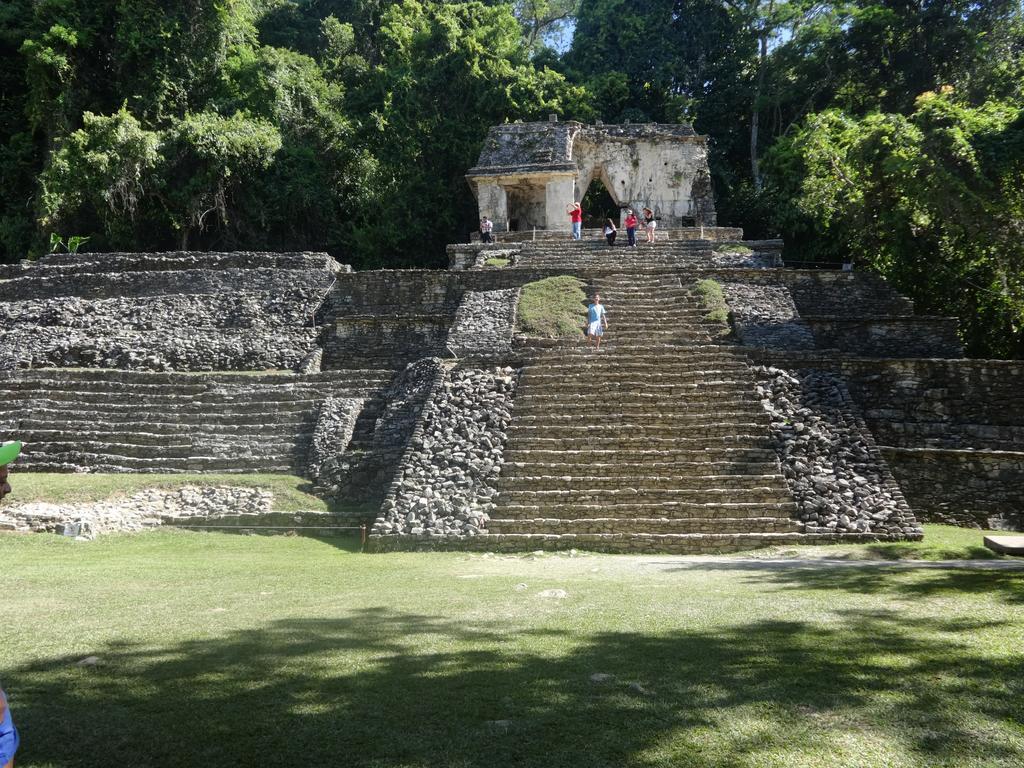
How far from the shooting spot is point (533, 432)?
35.4 feet

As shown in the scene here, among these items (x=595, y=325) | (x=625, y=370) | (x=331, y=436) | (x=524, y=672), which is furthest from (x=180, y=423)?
(x=524, y=672)

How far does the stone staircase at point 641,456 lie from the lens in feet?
30.0

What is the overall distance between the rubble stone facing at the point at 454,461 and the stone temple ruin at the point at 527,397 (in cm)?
3

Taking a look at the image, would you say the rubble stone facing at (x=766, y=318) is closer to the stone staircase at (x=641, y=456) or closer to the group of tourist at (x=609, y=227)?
the stone staircase at (x=641, y=456)

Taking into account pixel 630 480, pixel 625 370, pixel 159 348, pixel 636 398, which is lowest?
pixel 630 480

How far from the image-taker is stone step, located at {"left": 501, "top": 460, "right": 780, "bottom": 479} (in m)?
9.84

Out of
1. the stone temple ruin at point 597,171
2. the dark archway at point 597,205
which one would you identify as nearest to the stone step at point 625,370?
the stone temple ruin at point 597,171

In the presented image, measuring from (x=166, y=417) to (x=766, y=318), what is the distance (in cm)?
989

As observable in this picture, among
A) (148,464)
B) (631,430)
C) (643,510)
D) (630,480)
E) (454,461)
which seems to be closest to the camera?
(643,510)

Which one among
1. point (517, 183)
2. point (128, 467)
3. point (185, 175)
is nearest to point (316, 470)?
point (128, 467)

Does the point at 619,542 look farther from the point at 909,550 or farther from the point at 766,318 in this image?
the point at 766,318

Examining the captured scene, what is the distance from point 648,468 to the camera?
10039 millimetres

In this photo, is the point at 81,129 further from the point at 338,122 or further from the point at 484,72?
the point at 484,72

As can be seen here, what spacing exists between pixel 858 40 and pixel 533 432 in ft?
73.7
